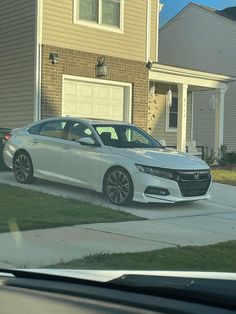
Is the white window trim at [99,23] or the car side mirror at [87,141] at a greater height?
the white window trim at [99,23]

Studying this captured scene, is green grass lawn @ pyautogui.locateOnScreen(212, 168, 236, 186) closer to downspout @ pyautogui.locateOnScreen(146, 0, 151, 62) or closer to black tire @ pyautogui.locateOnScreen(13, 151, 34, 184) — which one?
downspout @ pyautogui.locateOnScreen(146, 0, 151, 62)

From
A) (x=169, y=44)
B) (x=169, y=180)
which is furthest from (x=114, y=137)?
(x=169, y=44)

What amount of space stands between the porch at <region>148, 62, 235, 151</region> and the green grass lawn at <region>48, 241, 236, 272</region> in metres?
11.6

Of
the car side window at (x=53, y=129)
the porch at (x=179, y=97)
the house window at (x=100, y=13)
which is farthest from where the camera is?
the porch at (x=179, y=97)

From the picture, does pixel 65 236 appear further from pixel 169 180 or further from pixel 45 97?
pixel 45 97

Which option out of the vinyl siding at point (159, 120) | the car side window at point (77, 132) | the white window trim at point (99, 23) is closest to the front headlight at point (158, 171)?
the car side window at point (77, 132)

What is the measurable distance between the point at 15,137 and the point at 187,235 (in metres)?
5.41

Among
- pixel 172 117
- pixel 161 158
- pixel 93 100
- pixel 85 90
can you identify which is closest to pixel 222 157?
pixel 172 117

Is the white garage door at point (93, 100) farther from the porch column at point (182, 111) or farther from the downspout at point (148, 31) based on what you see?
the porch column at point (182, 111)

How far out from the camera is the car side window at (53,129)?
11.6 m

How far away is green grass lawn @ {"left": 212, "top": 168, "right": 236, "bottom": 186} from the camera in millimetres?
15135

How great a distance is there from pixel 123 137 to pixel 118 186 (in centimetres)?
143

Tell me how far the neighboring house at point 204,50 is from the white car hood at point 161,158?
1606cm

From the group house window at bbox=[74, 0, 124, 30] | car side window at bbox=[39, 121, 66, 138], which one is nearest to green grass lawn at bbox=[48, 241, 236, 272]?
car side window at bbox=[39, 121, 66, 138]
